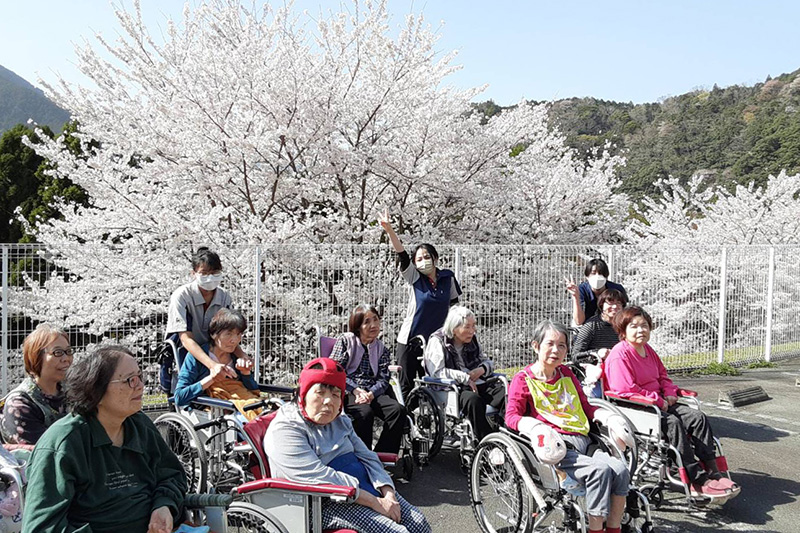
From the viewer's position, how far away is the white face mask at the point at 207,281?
4.28 meters

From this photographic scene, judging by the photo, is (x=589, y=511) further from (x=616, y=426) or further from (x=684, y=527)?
(x=684, y=527)

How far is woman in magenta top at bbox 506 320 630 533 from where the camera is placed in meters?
2.89

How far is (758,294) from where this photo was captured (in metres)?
9.73

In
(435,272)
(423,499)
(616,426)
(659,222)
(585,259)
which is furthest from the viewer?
(659,222)

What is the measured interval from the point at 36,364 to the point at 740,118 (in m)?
52.9

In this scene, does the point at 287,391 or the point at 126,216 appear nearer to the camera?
the point at 287,391

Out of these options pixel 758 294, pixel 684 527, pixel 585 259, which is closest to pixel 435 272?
pixel 684 527

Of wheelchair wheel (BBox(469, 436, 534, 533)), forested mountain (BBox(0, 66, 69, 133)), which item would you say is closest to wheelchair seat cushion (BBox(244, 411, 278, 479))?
wheelchair wheel (BBox(469, 436, 534, 533))

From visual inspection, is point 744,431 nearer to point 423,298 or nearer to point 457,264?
point 423,298

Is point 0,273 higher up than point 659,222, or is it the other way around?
point 659,222

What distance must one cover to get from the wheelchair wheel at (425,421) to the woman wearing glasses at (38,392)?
2.37m

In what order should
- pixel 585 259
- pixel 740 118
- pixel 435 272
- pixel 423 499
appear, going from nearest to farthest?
pixel 423 499, pixel 435 272, pixel 585 259, pixel 740 118

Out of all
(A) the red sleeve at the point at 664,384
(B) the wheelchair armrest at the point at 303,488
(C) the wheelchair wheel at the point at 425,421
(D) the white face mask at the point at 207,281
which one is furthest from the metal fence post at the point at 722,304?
(B) the wheelchair armrest at the point at 303,488

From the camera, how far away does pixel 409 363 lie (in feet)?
16.3
